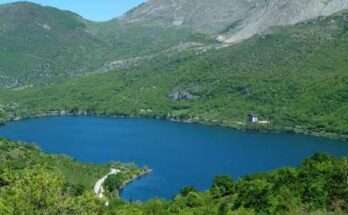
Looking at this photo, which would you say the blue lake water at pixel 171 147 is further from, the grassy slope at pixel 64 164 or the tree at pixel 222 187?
the tree at pixel 222 187

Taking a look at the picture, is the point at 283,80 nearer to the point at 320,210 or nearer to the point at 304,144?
the point at 304,144

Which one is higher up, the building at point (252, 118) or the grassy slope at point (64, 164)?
the building at point (252, 118)

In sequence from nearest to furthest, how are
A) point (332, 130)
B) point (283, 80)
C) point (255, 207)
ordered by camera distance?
point (255, 207) < point (332, 130) < point (283, 80)

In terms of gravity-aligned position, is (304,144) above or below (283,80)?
below

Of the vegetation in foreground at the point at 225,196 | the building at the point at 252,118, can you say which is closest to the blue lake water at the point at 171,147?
the building at the point at 252,118

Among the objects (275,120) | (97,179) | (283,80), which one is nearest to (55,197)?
(97,179)

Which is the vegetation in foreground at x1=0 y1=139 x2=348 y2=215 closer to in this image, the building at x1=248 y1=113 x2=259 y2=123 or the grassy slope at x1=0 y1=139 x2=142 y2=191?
the grassy slope at x1=0 y1=139 x2=142 y2=191

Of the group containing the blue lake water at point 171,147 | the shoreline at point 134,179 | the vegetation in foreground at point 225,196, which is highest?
the vegetation in foreground at point 225,196
